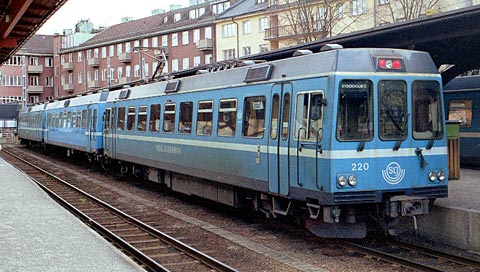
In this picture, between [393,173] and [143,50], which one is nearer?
[393,173]

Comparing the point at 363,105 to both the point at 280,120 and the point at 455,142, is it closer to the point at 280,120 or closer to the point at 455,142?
the point at 280,120

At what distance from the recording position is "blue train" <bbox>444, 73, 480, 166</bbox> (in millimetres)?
19859

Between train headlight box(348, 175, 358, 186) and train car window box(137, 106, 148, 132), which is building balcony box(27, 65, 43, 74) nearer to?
train car window box(137, 106, 148, 132)

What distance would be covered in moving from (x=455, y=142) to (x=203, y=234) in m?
6.05

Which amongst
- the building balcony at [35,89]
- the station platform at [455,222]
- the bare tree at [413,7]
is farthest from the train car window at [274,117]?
the building balcony at [35,89]

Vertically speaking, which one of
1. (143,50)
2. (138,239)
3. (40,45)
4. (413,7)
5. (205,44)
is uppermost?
(40,45)

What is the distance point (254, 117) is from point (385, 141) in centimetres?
286

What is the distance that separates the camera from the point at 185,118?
52.6 feet

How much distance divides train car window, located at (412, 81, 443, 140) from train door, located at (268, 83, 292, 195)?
2071mm

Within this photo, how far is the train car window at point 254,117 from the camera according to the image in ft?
40.4

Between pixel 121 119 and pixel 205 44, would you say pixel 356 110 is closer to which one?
pixel 121 119

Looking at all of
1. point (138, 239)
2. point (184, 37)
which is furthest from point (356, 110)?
point (184, 37)

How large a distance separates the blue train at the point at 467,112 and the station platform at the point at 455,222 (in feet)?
23.3

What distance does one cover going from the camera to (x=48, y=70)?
95.8m
